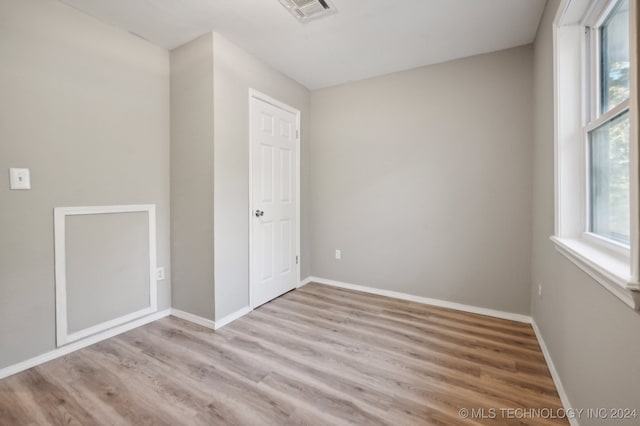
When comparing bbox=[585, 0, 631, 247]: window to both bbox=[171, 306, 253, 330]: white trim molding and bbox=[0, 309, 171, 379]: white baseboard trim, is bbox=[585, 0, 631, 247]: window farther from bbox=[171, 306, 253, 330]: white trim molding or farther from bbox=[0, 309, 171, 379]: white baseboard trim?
bbox=[0, 309, 171, 379]: white baseboard trim

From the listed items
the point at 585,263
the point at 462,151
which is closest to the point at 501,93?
the point at 462,151

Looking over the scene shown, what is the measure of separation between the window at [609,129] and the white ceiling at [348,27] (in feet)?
2.66

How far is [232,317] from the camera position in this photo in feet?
8.50

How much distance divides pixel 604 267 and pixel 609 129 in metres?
0.75

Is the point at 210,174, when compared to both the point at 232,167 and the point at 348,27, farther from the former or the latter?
the point at 348,27

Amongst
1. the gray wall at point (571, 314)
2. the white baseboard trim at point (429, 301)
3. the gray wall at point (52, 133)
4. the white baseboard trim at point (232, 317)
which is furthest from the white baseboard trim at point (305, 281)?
the gray wall at point (571, 314)

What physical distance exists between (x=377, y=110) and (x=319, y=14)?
1.30 meters

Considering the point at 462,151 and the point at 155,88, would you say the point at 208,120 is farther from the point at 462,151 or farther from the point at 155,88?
the point at 462,151

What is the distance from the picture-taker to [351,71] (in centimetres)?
308

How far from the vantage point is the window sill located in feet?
2.79

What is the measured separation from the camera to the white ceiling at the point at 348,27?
6.65ft

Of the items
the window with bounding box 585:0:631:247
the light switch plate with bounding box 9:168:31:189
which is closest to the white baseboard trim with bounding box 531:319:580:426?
the window with bounding box 585:0:631:247

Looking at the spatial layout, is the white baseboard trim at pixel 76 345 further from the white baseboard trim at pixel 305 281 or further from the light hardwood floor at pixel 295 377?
the white baseboard trim at pixel 305 281

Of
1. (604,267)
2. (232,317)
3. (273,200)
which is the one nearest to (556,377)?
(604,267)
